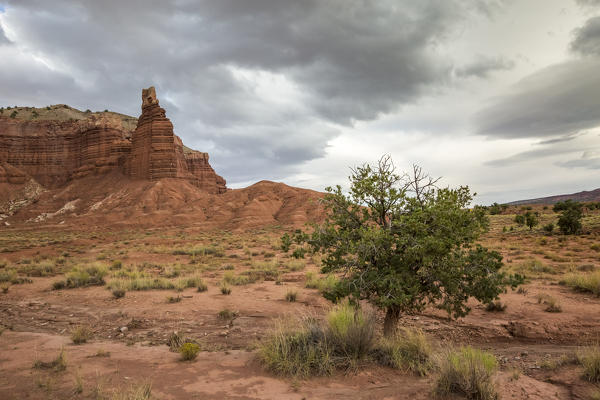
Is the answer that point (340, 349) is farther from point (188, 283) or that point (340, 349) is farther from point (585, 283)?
point (585, 283)

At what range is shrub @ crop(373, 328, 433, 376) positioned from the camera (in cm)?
541

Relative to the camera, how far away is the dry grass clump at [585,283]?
10.2 metres

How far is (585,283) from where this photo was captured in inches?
415

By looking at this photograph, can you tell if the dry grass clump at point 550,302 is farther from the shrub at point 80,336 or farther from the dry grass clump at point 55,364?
the shrub at point 80,336

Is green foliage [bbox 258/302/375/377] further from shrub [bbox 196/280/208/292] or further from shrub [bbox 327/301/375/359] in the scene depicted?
shrub [bbox 196/280/208/292]

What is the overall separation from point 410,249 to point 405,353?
1989 mm

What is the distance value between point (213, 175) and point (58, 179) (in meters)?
33.4

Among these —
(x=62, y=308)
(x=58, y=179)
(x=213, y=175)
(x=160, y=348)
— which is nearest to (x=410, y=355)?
(x=160, y=348)

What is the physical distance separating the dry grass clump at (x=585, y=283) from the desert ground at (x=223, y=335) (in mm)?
209

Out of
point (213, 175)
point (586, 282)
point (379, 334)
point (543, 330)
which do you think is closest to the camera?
point (379, 334)

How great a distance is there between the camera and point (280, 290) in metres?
12.6

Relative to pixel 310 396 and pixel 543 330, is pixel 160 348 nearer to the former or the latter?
pixel 310 396

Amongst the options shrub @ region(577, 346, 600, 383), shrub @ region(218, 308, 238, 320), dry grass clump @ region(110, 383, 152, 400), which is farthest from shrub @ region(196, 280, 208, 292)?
shrub @ region(577, 346, 600, 383)

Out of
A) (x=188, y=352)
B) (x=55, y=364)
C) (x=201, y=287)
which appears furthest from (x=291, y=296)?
(x=55, y=364)
